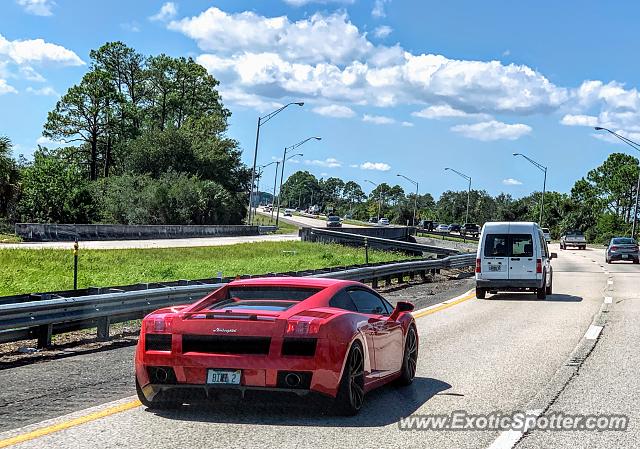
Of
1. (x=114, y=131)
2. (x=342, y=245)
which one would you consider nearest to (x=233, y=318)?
(x=342, y=245)

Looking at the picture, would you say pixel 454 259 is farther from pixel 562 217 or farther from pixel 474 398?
pixel 562 217

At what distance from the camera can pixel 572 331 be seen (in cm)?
1503

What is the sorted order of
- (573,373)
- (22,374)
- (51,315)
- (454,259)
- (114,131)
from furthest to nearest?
(114,131)
(454,259)
(51,315)
(573,373)
(22,374)

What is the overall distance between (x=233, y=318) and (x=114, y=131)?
270 feet

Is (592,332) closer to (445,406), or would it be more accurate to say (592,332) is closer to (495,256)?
(445,406)

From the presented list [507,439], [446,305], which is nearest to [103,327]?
[507,439]

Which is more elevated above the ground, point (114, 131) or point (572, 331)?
point (114, 131)

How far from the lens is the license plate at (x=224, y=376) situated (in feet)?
23.4

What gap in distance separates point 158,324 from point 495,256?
16.6 meters

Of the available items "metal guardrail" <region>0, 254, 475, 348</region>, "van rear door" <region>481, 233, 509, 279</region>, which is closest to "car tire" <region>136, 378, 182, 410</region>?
"metal guardrail" <region>0, 254, 475, 348</region>

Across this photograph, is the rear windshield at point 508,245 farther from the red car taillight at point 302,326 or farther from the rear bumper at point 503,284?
the red car taillight at point 302,326

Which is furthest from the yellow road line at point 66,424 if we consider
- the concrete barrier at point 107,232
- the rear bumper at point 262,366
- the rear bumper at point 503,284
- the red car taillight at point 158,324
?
the concrete barrier at point 107,232

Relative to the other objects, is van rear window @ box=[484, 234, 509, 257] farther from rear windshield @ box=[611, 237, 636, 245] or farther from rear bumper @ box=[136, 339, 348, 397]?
rear windshield @ box=[611, 237, 636, 245]

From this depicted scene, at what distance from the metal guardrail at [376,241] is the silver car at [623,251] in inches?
368
